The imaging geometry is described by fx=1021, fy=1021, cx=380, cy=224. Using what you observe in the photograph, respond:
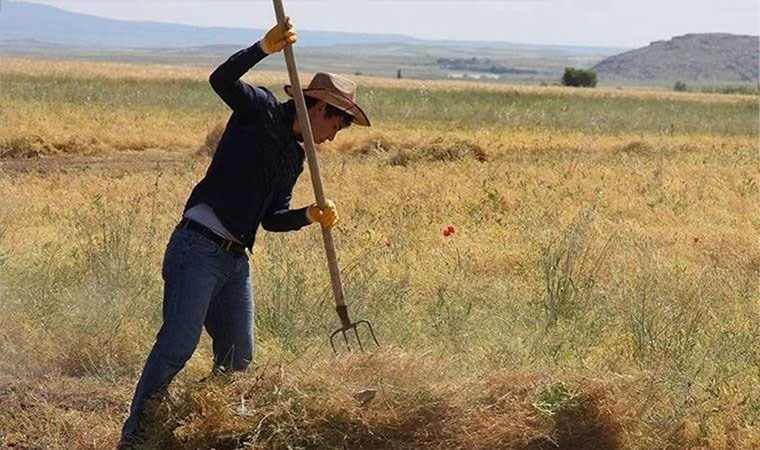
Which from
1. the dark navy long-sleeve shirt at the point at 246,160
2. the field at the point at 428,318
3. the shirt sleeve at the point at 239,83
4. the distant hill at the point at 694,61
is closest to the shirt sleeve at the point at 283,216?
the dark navy long-sleeve shirt at the point at 246,160

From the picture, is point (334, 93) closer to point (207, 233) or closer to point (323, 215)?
point (323, 215)

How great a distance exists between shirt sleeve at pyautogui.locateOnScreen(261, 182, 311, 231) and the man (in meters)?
0.12

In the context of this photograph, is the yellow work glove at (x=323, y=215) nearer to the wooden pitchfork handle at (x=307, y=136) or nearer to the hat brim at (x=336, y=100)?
the wooden pitchfork handle at (x=307, y=136)

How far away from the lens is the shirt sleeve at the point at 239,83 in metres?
3.61

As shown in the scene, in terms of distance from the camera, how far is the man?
12.1 ft

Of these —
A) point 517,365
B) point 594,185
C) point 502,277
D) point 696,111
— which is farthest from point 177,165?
point 696,111

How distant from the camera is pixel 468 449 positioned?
12.7 ft

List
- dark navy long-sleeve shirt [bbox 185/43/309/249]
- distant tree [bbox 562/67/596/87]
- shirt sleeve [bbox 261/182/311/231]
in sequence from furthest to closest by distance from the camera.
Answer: distant tree [bbox 562/67/596/87], shirt sleeve [bbox 261/182/311/231], dark navy long-sleeve shirt [bbox 185/43/309/249]

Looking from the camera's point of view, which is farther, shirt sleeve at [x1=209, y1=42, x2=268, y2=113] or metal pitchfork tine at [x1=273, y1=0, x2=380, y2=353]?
metal pitchfork tine at [x1=273, y1=0, x2=380, y2=353]

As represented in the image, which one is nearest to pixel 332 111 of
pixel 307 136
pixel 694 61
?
pixel 307 136

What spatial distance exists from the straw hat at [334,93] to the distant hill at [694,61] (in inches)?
5842

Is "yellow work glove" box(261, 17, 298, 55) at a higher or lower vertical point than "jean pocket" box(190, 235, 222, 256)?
higher

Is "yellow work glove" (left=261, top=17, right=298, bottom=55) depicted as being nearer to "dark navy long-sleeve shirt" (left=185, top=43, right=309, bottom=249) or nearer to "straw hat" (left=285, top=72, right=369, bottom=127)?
"dark navy long-sleeve shirt" (left=185, top=43, right=309, bottom=249)

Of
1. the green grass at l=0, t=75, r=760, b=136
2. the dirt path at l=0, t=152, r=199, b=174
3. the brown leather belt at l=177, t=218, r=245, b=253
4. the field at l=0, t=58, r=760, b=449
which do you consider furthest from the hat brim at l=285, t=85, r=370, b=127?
the green grass at l=0, t=75, r=760, b=136
